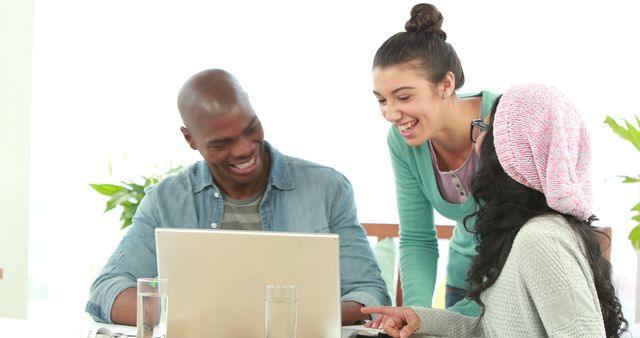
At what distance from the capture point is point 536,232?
148 centimetres

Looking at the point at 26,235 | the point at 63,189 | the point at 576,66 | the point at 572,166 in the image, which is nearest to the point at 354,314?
the point at 572,166

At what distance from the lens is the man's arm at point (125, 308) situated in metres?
1.85

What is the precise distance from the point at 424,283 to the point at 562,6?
2162mm

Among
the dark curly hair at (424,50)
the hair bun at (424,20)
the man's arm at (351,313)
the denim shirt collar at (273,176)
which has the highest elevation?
the hair bun at (424,20)

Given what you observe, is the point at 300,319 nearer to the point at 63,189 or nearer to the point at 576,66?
the point at 576,66

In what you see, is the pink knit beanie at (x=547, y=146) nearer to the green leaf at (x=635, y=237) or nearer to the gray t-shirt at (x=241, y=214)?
the gray t-shirt at (x=241, y=214)

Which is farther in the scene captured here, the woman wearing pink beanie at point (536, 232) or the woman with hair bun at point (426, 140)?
the woman with hair bun at point (426, 140)

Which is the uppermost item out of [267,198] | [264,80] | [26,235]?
[264,80]

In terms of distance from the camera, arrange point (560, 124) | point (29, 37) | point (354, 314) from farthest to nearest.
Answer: point (29, 37) → point (354, 314) → point (560, 124)

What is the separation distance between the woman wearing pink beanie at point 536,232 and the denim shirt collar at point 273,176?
2.05 ft

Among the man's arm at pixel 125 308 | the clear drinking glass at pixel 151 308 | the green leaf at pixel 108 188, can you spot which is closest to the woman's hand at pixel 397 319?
the clear drinking glass at pixel 151 308

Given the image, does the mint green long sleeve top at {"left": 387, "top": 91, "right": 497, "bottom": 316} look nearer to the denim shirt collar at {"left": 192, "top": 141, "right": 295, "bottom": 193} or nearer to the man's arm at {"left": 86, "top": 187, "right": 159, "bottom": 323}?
the denim shirt collar at {"left": 192, "top": 141, "right": 295, "bottom": 193}

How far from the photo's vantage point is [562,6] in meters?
3.92

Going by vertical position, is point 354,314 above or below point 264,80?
below
